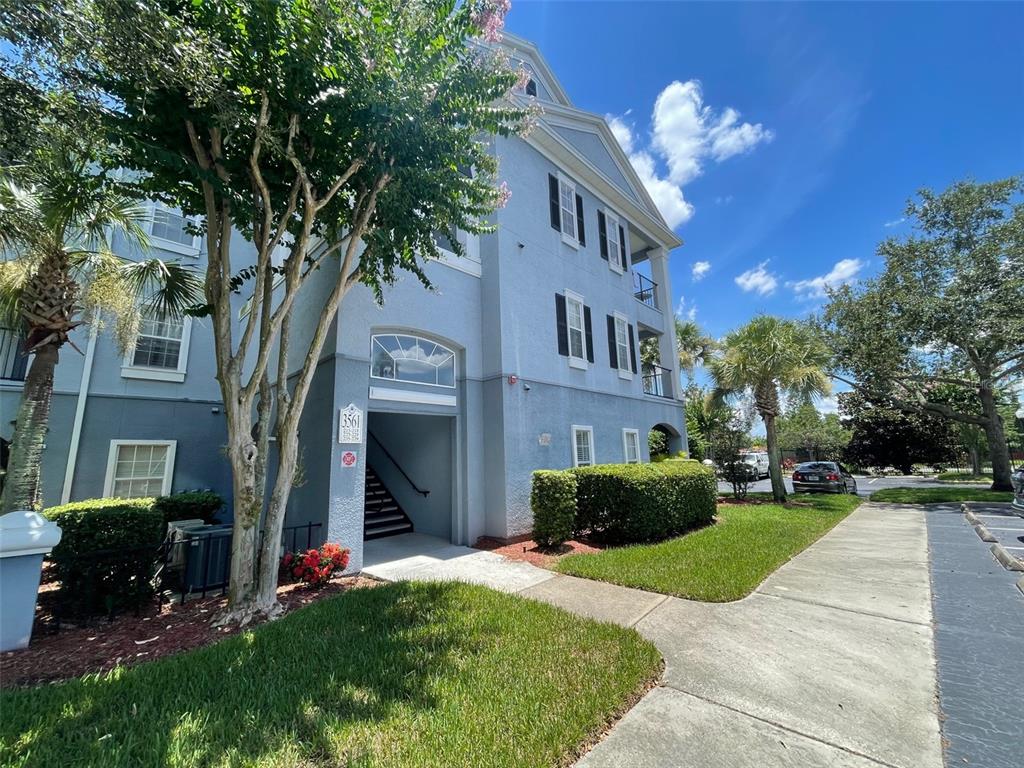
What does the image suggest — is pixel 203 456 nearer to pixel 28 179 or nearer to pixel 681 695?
pixel 28 179

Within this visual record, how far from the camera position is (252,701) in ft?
10.6

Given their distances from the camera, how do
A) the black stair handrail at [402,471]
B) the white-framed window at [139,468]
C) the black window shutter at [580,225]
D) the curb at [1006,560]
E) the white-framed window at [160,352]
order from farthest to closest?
the black window shutter at [580,225] → the black stair handrail at [402,471] → the white-framed window at [160,352] → the white-framed window at [139,468] → the curb at [1006,560]

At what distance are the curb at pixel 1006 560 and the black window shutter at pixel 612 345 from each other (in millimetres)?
8885

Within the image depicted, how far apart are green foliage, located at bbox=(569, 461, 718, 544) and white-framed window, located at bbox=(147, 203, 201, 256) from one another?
11404 millimetres

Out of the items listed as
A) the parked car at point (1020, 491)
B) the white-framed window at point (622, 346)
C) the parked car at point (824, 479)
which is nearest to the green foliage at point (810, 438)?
the parked car at point (824, 479)

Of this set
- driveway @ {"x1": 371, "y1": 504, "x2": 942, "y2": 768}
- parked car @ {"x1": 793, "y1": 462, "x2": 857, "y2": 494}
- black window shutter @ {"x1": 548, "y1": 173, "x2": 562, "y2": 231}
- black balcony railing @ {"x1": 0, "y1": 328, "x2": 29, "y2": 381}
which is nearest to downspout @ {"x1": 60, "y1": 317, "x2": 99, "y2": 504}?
black balcony railing @ {"x1": 0, "y1": 328, "x2": 29, "y2": 381}

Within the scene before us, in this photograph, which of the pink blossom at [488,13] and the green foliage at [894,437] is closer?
the pink blossom at [488,13]

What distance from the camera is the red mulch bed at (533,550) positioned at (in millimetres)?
7836

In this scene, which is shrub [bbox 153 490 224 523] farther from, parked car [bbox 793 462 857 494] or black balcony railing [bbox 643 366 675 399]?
parked car [bbox 793 462 857 494]

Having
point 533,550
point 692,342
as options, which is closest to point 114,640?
point 533,550

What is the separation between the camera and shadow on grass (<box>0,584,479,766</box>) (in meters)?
2.68

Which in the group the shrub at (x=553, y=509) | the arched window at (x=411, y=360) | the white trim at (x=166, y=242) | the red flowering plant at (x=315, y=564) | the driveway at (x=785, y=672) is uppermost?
the white trim at (x=166, y=242)

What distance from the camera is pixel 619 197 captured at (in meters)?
15.3

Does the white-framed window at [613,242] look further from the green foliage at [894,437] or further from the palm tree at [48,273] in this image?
the green foliage at [894,437]
